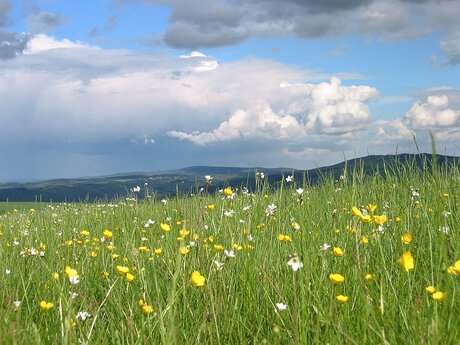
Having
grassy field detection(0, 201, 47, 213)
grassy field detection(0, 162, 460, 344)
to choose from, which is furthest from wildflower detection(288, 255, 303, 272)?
grassy field detection(0, 201, 47, 213)

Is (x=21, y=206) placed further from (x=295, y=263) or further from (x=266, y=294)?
(x=295, y=263)

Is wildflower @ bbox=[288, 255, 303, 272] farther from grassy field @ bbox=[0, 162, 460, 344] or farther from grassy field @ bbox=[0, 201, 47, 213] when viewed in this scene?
grassy field @ bbox=[0, 201, 47, 213]

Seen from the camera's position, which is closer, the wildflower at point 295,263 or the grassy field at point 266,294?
the wildflower at point 295,263

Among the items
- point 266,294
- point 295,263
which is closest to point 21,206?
point 266,294

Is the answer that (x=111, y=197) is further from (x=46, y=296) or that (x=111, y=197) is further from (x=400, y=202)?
(x=46, y=296)

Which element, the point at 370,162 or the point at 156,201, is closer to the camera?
the point at 370,162

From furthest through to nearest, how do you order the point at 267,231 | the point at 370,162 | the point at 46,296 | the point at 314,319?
1. the point at 370,162
2. the point at 267,231
3. the point at 46,296
4. the point at 314,319

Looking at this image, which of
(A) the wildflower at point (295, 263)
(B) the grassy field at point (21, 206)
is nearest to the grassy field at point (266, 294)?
(A) the wildflower at point (295, 263)

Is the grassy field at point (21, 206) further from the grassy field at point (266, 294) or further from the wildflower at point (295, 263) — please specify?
the wildflower at point (295, 263)

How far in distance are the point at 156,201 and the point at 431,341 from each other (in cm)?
909

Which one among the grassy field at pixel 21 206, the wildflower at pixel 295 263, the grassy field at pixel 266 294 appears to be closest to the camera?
the wildflower at pixel 295 263

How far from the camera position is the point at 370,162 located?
264 inches

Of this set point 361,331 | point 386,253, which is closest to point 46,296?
→ point 361,331

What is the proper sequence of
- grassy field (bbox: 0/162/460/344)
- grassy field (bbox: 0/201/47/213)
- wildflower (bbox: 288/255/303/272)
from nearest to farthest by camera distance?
wildflower (bbox: 288/255/303/272) < grassy field (bbox: 0/162/460/344) < grassy field (bbox: 0/201/47/213)
